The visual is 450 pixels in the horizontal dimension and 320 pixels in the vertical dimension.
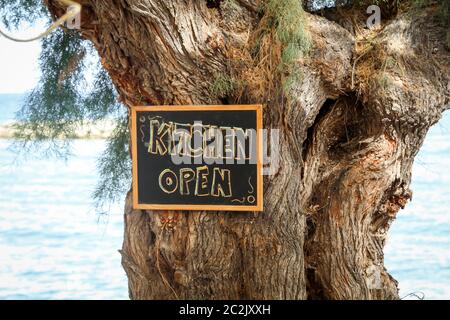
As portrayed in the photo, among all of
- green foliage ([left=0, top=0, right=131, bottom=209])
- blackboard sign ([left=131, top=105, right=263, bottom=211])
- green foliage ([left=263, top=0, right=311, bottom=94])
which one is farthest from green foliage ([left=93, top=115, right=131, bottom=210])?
green foliage ([left=263, top=0, right=311, bottom=94])

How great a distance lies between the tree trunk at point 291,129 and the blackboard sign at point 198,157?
0.06 m

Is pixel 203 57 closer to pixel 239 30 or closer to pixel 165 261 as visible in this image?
pixel 239 30

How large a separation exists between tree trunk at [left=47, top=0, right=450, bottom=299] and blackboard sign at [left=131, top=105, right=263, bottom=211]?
0.06m

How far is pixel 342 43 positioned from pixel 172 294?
43.0 inches

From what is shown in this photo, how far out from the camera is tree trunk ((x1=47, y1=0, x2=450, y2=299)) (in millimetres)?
2494

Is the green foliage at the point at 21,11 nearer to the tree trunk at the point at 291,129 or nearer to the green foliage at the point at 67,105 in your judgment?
the green foliage at the point at 67,105

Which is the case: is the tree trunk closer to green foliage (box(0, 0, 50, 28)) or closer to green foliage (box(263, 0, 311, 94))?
green foliage (box(263, 0, 311, 94))

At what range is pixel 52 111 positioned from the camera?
396 centimetres

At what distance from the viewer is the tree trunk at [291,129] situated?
8.18 ft

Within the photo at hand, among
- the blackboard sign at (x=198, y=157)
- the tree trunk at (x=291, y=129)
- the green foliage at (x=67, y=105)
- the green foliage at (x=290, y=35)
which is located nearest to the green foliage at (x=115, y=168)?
the green foliage at (x=67, y=105)

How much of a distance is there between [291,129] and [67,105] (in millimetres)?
1735

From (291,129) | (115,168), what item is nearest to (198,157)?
(291,129)
